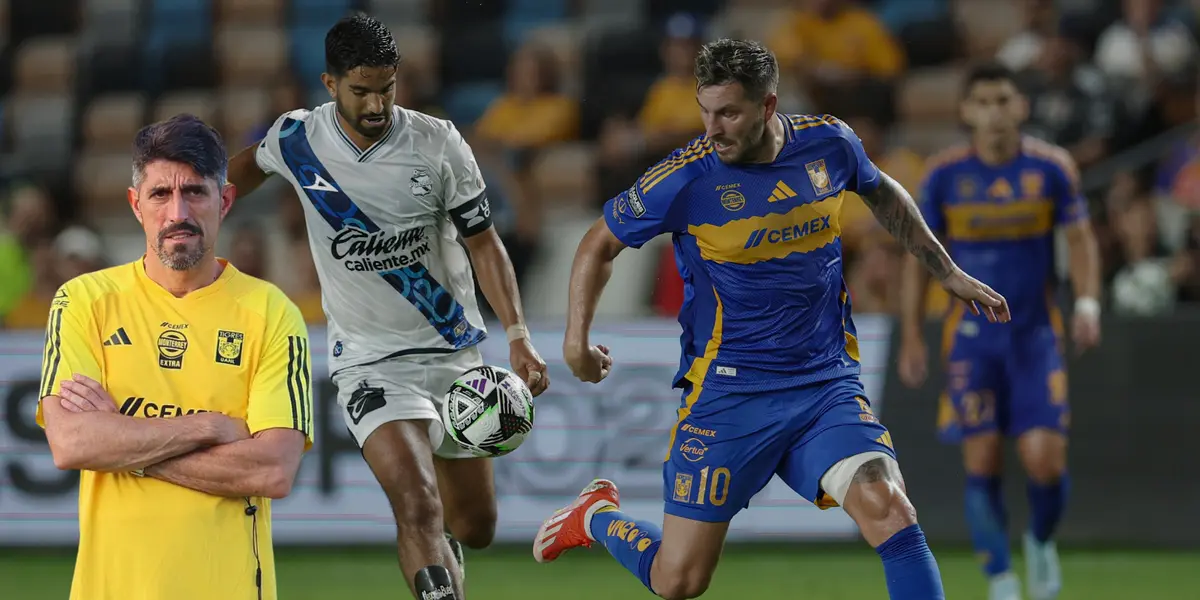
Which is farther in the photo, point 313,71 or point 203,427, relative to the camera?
point 313,71

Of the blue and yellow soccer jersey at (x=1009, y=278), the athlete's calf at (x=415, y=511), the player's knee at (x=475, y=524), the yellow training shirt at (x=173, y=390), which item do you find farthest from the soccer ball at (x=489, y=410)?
the blue and yellow soccer jersey at (x=1009, y=278)

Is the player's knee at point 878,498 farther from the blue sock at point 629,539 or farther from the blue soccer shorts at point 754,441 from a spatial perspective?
the blue sock at point 629,539

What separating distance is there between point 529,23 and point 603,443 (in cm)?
612

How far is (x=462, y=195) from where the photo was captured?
6516 mm

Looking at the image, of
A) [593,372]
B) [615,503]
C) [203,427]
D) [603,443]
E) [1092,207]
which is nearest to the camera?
[203,427]

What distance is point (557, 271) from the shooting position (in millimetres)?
12172

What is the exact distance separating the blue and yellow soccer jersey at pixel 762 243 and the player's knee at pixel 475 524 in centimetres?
137

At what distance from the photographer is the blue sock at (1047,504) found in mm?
8305

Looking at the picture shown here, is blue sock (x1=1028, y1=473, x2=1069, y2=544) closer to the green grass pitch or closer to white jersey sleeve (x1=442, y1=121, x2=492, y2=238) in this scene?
the green grass pitch

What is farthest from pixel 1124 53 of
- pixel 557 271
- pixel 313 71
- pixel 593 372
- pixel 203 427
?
pixel 203 427

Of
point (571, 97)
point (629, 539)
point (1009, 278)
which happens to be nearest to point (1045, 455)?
point (1009, 278)

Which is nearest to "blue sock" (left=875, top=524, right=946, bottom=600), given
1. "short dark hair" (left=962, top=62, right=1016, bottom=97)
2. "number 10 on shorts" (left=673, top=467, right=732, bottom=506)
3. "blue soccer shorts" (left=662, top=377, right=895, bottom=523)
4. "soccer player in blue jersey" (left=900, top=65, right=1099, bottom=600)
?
"blue soccer shorts" (left=662, top=377, right=895, bottom=523)

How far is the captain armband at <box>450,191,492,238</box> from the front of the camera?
650 centimetres

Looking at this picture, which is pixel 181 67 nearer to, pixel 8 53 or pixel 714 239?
pixel 8 53
